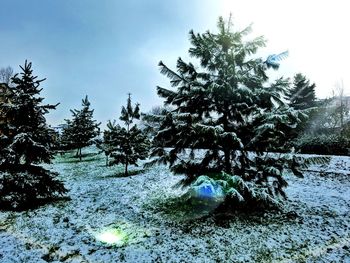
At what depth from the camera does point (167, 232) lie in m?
7.86

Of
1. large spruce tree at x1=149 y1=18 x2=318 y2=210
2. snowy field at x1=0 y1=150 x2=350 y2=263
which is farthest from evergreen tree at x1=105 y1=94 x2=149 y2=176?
large spruce tree at x1=149 y1=18 x2=318 y2=210

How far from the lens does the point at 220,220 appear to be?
331 inches

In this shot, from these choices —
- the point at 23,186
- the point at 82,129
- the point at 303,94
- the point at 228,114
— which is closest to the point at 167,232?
the point at 228,114

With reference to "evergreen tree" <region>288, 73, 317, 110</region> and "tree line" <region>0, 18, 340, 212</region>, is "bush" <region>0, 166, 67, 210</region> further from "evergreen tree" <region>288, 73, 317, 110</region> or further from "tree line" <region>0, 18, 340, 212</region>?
"evergreen tree" <region>288, 73, 317, 110</region>

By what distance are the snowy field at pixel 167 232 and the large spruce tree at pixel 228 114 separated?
112cm

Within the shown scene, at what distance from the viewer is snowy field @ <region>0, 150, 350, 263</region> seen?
21.7 feet

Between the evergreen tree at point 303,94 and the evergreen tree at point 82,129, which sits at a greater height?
the evergreen tree at point 303,94

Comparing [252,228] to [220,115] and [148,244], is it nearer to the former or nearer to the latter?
[148,244]

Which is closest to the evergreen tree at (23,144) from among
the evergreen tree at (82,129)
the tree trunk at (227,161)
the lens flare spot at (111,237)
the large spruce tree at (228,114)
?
the lens flare spot at (111,237)

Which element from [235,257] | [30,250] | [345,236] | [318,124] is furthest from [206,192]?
[318,124]

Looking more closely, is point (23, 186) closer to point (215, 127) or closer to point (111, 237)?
point (111, 237)

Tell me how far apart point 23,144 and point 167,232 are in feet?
22.5

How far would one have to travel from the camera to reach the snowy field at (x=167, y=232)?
6.62 metres

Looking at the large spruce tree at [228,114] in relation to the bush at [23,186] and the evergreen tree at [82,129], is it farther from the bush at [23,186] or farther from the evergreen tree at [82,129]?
the evergreen tree at [82,129]
